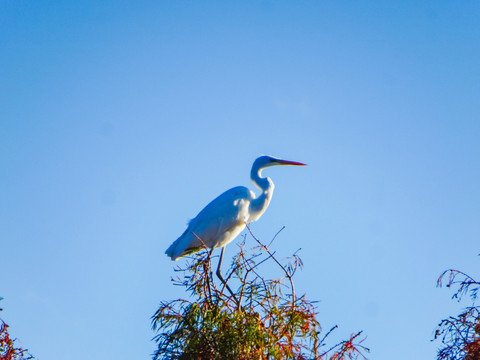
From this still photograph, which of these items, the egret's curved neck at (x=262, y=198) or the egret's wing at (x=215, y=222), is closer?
the egret's wing at (x=215, y=222)

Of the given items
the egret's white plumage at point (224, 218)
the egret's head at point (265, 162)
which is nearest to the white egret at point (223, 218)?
the egret's white plumage at point (224, 218)

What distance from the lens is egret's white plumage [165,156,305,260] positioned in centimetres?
772

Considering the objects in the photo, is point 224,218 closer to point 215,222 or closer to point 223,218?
point 223,218

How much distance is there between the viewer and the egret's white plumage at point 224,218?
7721 millimetres

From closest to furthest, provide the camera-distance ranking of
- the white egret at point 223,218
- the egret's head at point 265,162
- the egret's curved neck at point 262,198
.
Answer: the white egret at point 223,218, the egret's curved neck at point 262,198, the egret's head at point 265,162

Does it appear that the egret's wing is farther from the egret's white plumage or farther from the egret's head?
the egret's head

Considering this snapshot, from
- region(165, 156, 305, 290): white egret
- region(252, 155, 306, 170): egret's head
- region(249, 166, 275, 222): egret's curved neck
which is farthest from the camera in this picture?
region(252, 155, 306, 170): egret's head

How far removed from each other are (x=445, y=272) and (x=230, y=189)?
12.7 feet

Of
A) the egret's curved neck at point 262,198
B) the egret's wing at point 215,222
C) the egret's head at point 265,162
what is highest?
the egret's head at point 265,162

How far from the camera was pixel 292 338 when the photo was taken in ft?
17.1

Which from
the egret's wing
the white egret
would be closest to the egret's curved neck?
the white egret

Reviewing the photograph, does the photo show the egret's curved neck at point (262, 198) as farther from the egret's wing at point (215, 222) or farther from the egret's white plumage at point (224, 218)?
the egret's wing at point (215, 222)

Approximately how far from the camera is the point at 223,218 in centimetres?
790

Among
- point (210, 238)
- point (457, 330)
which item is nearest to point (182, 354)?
point (457, 330)
